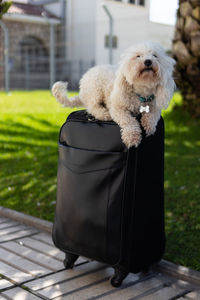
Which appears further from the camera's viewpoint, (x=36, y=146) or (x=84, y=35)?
(x=84, y=35)

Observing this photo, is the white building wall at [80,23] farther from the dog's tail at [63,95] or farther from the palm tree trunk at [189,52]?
the dog's tail at [63,95]

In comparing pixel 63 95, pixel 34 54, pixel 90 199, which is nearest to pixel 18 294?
pixel 90 199

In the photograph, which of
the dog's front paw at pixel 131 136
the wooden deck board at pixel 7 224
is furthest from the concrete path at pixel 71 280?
the dog's front paw at pixel 131 136

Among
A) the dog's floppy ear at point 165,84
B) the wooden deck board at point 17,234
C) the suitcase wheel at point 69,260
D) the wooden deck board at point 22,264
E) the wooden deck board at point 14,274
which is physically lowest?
the wooden deck board at point 17,234

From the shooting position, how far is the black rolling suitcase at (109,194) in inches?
94.1

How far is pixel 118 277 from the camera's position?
99.0 inches

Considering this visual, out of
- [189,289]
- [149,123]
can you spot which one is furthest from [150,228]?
[149,123]

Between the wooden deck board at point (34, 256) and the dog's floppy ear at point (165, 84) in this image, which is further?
the wooden deck board at point (34, 256)

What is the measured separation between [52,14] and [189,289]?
1279 cm

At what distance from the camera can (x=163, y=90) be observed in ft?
7.22

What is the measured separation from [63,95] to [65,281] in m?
1.06

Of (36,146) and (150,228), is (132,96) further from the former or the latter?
(36,146)

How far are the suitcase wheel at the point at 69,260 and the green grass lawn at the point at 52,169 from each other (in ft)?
2.05

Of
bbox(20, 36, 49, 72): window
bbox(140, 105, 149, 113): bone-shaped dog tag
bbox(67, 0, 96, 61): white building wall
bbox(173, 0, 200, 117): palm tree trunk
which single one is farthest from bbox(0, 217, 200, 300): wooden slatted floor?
bbox(20, 36, 49, 72): window
